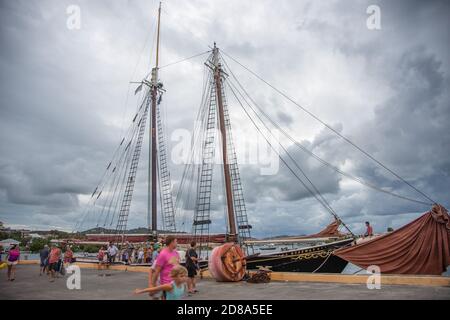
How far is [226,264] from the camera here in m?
12.1

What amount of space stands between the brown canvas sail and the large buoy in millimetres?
4806

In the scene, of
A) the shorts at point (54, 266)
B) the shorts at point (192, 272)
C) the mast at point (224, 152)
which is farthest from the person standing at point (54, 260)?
the mast at point (224, 152)

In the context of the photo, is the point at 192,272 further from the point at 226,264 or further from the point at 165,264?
the point at 165,264

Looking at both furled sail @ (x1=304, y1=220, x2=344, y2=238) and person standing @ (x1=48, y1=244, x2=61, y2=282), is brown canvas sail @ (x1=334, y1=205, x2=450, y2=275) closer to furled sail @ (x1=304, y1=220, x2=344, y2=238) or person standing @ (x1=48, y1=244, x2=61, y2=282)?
furled sail @ (x1=304, y1=220, x2=344, y2=238)

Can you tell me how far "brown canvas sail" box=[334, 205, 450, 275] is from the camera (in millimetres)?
10289

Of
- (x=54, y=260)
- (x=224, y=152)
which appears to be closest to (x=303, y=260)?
(x=224, y=152)

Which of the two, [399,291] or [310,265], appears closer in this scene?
[399,291]

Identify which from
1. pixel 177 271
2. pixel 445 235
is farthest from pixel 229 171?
pixel 177 271

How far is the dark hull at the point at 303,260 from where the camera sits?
1489cm

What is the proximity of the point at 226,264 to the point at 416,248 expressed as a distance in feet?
22.7

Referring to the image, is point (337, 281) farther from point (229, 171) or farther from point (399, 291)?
point (229, 171)

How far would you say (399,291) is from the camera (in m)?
8.40

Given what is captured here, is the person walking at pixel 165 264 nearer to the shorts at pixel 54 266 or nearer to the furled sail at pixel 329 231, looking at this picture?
the shorts at pixel 54 266
